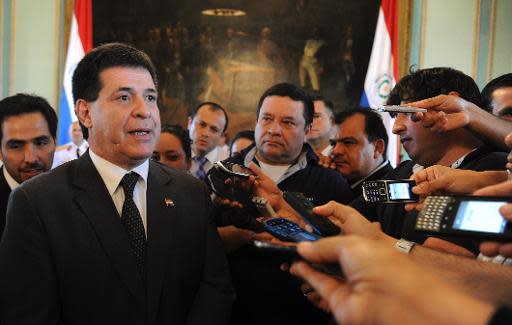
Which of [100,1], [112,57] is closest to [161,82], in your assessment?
[100,1]

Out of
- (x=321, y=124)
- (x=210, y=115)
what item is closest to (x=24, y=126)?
(x=210, y=115)

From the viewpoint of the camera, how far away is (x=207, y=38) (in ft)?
32.6

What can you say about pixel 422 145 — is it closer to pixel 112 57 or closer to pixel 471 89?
pixel 471 89

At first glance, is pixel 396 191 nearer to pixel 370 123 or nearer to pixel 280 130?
pixel 280 130

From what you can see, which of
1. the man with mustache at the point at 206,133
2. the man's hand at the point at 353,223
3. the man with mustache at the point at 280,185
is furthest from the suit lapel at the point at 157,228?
the man with mustache at the point at 206,133

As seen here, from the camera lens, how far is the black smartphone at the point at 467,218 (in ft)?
3.92

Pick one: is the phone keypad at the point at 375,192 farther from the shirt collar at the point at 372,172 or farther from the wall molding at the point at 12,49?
the wall molding at the point at 12,49

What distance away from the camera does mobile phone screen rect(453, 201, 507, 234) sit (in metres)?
1.20

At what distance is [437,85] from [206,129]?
3.32m

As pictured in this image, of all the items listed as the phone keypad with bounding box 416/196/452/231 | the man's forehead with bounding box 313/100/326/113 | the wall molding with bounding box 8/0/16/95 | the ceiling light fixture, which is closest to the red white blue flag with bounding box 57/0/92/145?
the wall molding with bounding box 8/0/16/95

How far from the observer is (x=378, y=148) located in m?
4.27

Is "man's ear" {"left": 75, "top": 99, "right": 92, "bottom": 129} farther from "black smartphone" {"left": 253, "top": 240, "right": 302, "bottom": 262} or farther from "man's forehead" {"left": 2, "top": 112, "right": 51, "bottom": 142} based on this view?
"black smartphone" {"left": 253, "top": 240, "right": 302, "bottom": 262}

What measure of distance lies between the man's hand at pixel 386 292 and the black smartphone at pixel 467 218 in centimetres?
36

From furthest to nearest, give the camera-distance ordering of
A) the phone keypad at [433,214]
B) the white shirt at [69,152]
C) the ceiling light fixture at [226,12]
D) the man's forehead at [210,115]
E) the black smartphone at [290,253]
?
the ceiling light fixture at [226,12]
the white shirt at [69,152]
the man's forehead at [210,115]
the phone keypad at [433,214]
the black smartphone at [290,253]
